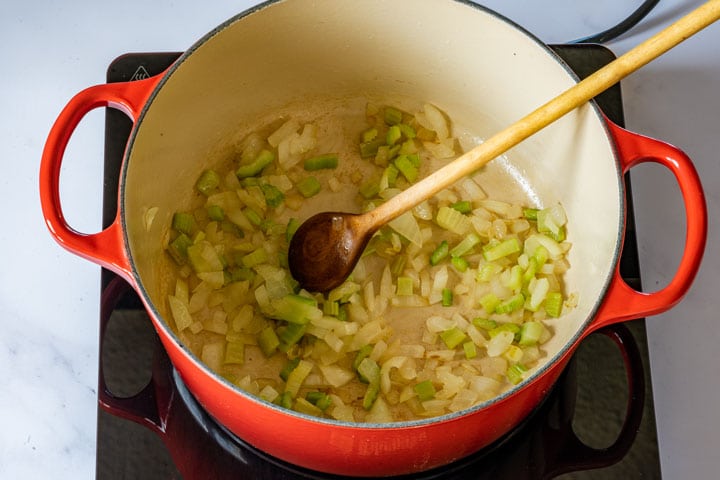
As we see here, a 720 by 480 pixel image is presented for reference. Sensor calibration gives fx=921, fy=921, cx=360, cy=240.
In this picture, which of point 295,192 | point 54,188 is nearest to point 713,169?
point 295,192

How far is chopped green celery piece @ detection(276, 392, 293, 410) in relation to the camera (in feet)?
3.41

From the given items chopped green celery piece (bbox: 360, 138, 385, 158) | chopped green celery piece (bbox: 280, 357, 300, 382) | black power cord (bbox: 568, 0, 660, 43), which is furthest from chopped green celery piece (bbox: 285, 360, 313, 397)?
black power cord (bbox: 568, 0, 660, 43)

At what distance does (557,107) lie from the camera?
0.97 metres

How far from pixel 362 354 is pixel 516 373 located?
0.18m

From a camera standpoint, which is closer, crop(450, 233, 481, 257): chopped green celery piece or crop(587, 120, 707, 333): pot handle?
crop(587, 120, 707, 333): pot handle

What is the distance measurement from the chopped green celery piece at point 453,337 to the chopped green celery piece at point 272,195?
28cm

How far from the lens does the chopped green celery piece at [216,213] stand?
1.18 m

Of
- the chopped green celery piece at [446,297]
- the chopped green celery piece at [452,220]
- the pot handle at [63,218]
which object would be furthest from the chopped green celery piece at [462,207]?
the pot handle at [63,218]

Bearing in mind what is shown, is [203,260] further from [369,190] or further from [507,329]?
[507,329]

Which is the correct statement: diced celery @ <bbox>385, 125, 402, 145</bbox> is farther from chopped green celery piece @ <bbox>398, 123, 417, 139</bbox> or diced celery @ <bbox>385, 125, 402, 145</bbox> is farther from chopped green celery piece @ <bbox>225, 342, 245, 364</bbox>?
chopped green celery piece @ <bbox>225, 342, 245, 364</bbox>

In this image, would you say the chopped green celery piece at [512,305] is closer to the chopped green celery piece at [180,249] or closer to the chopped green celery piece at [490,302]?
the chopped green celery piece at [490,302]

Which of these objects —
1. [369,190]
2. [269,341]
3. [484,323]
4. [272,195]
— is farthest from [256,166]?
[484,323]

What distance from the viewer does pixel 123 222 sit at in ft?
2.96

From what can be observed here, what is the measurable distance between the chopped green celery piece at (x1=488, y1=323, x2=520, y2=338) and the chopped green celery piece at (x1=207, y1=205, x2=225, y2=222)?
0.37 m
